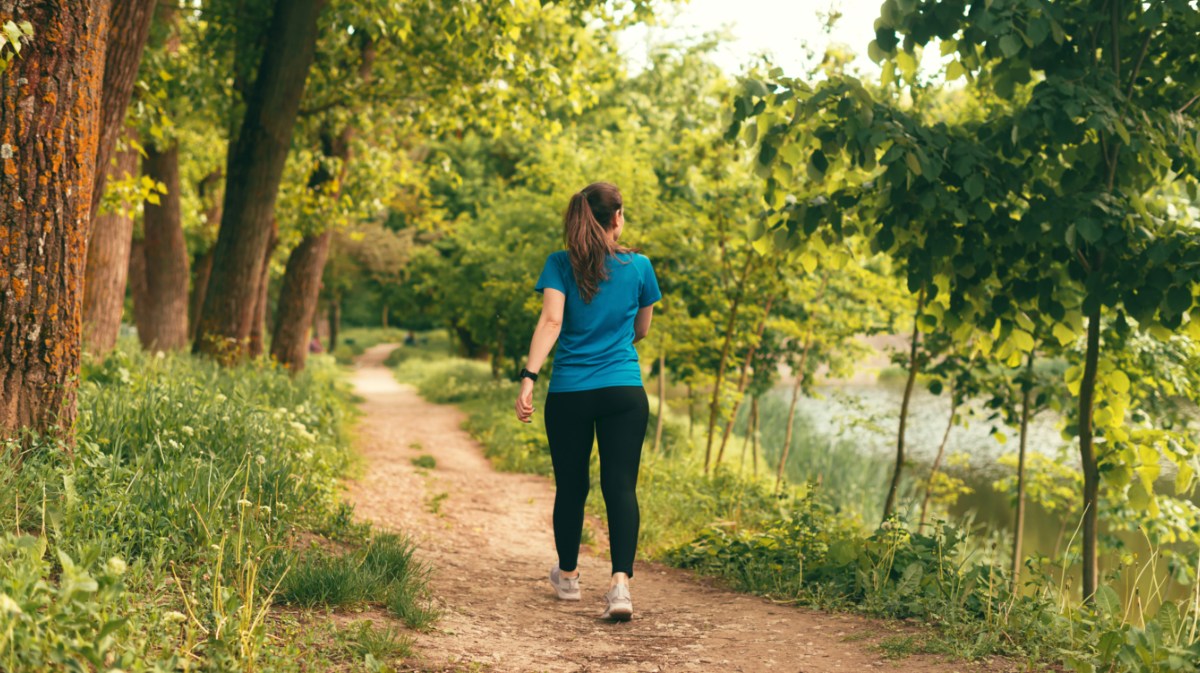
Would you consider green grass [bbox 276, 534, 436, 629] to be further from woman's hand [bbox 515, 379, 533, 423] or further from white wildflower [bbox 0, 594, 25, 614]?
white wildflower [bbox 0, 594, 25, 614]

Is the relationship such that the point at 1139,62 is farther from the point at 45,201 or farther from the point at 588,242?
the point at 45,201

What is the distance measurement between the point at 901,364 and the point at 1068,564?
6.37 meters

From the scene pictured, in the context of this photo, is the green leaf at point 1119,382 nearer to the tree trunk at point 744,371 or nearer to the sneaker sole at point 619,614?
the sneaker sole at point 619,614

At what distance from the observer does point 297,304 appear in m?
13.6

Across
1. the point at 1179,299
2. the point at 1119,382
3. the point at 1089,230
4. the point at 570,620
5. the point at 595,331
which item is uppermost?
the point at 1089,230

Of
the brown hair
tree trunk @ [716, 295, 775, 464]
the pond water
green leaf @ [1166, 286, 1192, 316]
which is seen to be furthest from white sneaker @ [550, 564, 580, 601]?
tree trunk @ [716, 295, 775, 464]

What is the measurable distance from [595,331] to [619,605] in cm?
128

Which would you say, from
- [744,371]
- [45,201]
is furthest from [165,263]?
[45,201]

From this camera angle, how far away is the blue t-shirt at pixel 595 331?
4.45 meters

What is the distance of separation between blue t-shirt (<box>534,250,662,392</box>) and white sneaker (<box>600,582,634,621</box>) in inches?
37.7

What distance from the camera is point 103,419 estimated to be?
4.91 metres

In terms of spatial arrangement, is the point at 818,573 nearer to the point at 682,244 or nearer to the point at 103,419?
the point at 103,419

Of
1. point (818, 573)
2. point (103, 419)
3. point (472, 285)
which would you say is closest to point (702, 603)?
point (818, 573)

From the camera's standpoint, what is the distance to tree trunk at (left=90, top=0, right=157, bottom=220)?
6484 millimetres
